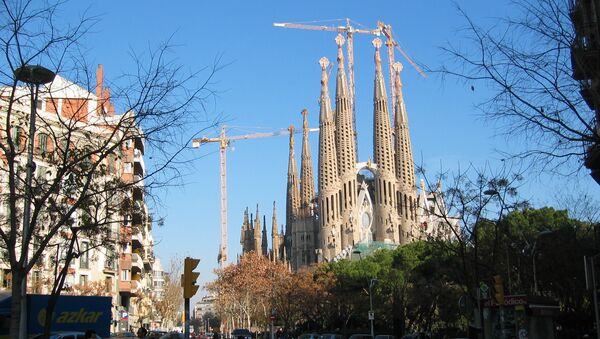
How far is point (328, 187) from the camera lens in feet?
441

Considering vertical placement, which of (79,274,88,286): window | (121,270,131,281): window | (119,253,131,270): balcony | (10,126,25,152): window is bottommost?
(79,274,88,286): window

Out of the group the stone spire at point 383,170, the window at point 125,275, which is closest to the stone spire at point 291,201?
the stone spire at point 383,170

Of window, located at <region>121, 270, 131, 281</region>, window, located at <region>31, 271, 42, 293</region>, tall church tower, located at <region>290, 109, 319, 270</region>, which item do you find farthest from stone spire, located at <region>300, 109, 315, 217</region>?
window, located at <region>31, 271, 42, 293</region>

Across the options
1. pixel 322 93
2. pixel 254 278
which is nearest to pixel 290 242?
pixel 322 93

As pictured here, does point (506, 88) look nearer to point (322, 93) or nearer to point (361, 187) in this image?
point (361, 187)

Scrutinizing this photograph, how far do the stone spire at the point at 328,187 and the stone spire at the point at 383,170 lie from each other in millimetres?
8073

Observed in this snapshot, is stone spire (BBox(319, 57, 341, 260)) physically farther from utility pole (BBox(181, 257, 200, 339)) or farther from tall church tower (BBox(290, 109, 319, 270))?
utility pole (BBox(181, 257, 200, 339))

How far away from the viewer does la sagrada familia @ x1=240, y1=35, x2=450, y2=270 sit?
13000 cm

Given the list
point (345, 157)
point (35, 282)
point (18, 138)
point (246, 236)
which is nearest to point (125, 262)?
point (35, 282)

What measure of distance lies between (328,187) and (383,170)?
11435mm

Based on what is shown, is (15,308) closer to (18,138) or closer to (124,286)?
(18,138)

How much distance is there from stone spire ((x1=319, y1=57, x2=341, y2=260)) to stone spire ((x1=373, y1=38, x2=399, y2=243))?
807cm

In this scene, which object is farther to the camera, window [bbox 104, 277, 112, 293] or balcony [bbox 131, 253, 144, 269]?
balcony [bbox 131, 253, 144, 269]

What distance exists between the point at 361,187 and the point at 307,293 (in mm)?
71096
